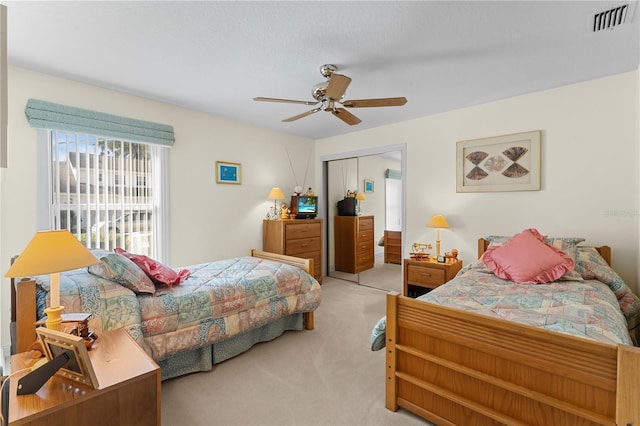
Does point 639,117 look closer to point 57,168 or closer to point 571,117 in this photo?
point 571,117

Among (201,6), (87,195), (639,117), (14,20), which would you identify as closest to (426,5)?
(201,6)

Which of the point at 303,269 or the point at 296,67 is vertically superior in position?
the point at 296,67

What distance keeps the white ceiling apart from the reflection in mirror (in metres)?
1.54

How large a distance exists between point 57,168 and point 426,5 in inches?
135

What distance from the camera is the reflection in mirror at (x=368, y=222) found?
4.49m

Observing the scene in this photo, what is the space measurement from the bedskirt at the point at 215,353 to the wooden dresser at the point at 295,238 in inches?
61.9

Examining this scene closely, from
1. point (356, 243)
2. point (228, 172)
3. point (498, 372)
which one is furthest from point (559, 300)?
point (228, 172)

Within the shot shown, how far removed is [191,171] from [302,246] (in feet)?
6.30

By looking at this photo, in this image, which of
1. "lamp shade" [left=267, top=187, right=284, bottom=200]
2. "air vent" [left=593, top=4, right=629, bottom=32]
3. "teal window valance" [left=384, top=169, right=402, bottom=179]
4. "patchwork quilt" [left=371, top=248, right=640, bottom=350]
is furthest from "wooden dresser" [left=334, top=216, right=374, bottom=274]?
"air vent" [left=593, top=4, right=629, bottom=32]

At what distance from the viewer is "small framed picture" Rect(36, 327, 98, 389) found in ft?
3.75

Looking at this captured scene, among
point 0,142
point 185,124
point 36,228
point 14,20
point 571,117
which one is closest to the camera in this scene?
point 0,142

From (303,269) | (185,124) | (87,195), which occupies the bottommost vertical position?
(303,269)

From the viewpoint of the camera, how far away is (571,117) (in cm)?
291

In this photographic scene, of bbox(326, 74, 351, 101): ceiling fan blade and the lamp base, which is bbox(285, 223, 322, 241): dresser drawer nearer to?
bbox(326, 74, 351, 101): ceiling fan blade
